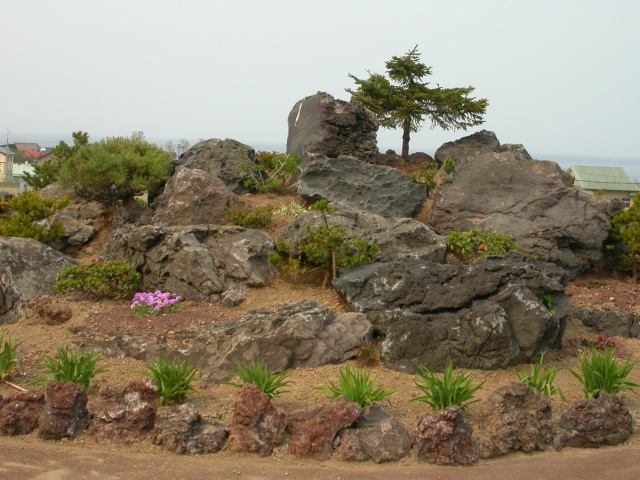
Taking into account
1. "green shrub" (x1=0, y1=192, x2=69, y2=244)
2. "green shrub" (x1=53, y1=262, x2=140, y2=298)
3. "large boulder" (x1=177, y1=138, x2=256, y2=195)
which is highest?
"large boulder" (x1=177, y1=138, x2=256, y2=195)

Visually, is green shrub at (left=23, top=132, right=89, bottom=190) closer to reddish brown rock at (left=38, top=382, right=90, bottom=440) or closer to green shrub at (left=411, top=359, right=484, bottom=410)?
reddish brown rock at (left=38, top=382, right=90, bottom=440)

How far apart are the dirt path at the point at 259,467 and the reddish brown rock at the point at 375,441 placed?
0.10 meters

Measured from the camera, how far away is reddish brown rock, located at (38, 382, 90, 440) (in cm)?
714

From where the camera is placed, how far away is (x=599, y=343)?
10.0m

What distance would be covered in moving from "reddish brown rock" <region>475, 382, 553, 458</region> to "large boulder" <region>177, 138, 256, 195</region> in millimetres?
10506

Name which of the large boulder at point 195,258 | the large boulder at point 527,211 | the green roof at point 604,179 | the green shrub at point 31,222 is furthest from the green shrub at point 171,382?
the green roof at point 604,179

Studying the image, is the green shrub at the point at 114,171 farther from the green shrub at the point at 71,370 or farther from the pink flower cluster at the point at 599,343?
the pink flower cluster at the point at 599,343

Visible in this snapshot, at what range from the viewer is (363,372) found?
8539mm

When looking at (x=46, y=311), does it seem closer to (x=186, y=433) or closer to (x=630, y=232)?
(x=186, y=433)

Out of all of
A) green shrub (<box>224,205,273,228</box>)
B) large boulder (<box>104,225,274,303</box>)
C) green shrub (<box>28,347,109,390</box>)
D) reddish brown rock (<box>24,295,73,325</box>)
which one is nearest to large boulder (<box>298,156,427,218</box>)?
green shrub (<box>224,205,273,228</box>)

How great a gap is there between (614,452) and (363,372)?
292cm

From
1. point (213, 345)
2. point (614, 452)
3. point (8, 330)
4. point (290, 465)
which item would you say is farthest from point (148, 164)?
point (614, 452)

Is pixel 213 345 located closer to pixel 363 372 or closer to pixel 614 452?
pixel 363 372

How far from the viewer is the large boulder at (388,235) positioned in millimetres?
11891
